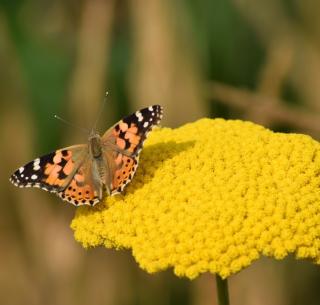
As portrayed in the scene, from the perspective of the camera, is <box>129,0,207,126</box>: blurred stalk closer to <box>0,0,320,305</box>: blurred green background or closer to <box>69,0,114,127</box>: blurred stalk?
<box>0,0,320,305</box>: blurred green background

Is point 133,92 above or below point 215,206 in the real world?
above

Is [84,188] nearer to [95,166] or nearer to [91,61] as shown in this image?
[95,166]

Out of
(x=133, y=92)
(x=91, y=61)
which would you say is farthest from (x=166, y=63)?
(x=91, y=61)

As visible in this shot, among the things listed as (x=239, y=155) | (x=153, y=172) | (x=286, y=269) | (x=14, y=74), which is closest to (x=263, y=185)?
(x=239, y=155)

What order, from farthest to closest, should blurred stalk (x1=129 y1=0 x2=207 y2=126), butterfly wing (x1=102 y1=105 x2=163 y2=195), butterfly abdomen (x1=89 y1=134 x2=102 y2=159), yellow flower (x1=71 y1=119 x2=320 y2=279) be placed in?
blurred stalk (x1=129 y1=0 x2=207 y2=126), butterfly abdomen (x1=89 y1=134 x2=102 y2=159), butterfly wing (x1=102 y1=105 x2=163 y2=195), yellow flower (x1=71 y1=119 x2=320 y2=279)

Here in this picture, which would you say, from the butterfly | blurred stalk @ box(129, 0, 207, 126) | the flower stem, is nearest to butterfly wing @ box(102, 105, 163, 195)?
the butterfly
